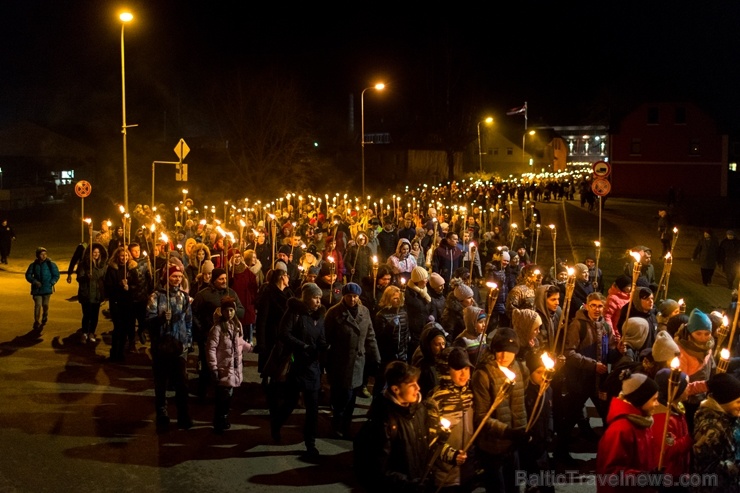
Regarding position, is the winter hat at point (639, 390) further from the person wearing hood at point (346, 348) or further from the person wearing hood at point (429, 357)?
the person wearing hood at point (346, 348)

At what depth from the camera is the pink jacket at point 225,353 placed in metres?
7.73

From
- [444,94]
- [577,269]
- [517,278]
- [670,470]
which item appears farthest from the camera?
[444,94]

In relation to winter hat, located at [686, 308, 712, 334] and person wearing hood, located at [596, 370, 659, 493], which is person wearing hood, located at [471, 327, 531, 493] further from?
winter hat, located at [686, 308, 712, 334]

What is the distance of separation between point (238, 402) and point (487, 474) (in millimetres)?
4438

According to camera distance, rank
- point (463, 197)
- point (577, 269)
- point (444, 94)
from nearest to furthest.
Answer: point (577, 269) < point (463, 197) < point (444, 94)

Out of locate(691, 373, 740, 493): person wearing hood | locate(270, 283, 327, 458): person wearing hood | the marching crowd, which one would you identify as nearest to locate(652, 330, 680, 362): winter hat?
the marching crowd

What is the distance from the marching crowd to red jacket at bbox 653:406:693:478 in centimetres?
1

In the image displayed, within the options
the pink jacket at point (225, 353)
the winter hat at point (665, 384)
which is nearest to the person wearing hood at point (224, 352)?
the pink jacket at point (225, 353)

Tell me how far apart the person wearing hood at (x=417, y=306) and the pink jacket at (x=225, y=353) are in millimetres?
2330

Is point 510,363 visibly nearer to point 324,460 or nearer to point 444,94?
point 324,460

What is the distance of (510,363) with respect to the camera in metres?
5.63

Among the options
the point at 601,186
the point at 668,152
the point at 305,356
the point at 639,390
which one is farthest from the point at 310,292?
the point at 668,152

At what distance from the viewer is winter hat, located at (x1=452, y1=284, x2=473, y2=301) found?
846 cm

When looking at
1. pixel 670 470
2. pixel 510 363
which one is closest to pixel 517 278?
pixel 510 363
